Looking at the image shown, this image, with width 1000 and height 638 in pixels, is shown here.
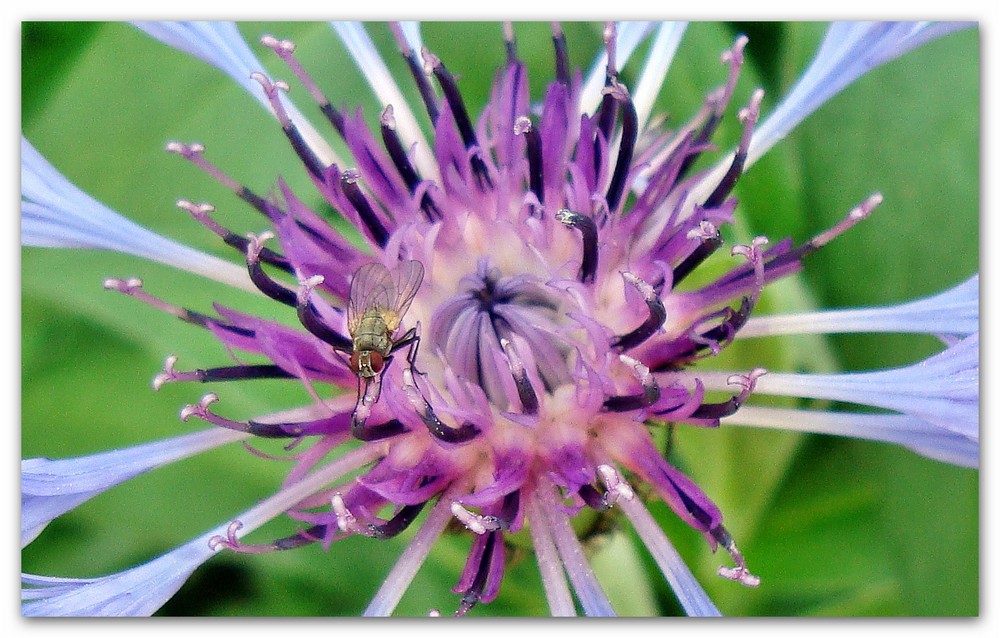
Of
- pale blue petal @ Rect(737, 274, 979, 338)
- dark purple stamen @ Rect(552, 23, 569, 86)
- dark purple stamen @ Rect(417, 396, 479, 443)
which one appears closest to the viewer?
dark purple stamen @ Rect(417, 396, 479, 443)

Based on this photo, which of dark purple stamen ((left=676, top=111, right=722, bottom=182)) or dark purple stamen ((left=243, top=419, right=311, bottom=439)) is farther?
dark purple stamen ((left=676, top=111, right=722, bottom=182))

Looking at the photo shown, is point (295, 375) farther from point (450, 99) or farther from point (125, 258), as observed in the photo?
point (125, 258)

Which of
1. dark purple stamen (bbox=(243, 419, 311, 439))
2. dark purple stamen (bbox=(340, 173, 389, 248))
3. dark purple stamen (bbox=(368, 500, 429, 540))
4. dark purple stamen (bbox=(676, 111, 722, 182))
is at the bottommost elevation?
dark purple stamen (bbox=(368, 500, 429, 540))

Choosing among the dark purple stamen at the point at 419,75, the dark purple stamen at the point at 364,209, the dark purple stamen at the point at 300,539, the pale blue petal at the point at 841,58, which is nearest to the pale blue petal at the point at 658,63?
the pale blue petal at the point at 841,58

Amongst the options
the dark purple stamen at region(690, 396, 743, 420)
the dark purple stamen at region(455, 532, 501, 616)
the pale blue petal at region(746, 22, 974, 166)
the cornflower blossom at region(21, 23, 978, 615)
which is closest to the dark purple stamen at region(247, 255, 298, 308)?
the cornflower blossom at region(21, 23, 978, 615)

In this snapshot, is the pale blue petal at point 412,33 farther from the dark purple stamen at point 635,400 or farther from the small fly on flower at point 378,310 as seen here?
the dark purple stamen at point 635,400

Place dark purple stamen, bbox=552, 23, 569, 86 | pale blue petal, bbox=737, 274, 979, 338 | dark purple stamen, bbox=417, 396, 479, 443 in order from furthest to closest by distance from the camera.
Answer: dark purple stamen, bbox=552, 23, 569, 86
pale blue petal, bbox=737, 274, 979, 338
dark purple stamen, bbox=417, 396, 479, 443

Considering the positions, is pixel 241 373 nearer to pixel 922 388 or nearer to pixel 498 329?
pixel 498 329

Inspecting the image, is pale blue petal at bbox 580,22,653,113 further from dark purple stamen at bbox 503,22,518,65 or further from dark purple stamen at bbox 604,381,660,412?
dark purple stamen at bbox 604,381,660,412

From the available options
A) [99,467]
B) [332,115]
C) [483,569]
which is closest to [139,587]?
[99,467]
